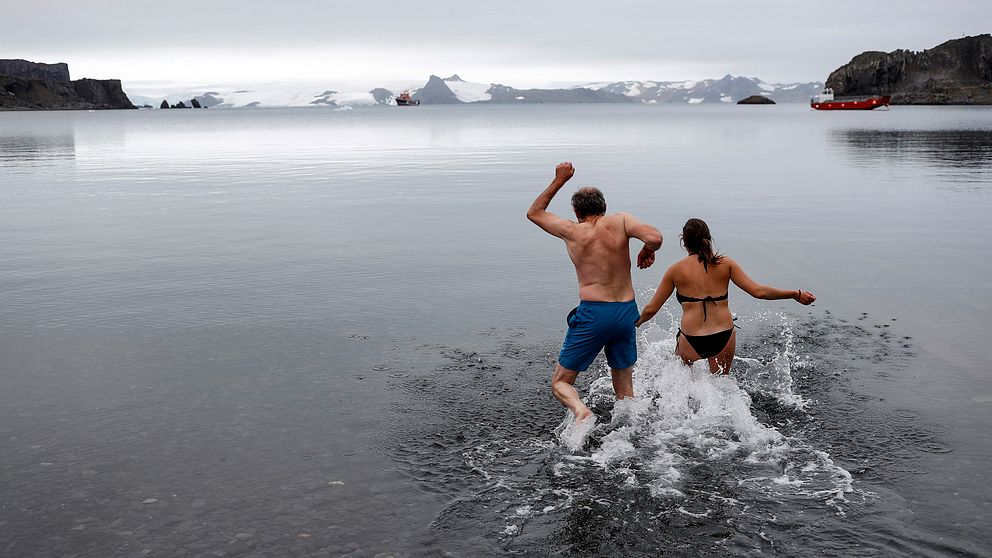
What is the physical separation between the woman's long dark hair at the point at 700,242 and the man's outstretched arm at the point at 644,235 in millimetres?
682

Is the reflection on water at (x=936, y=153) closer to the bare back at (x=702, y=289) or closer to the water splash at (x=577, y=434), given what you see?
the bare back at (x=702, y=289)

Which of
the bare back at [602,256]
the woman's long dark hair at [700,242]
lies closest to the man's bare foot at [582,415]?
the bare back at [602,256]

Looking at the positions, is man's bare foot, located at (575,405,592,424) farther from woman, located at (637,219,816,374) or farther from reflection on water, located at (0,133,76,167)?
reflection on water, located at (0,133,76,167)

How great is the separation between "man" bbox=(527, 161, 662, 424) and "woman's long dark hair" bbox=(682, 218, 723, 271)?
0.73 metres

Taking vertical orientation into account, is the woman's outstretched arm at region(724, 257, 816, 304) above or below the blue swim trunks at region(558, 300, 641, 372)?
above

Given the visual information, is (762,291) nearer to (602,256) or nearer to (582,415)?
(602,256)

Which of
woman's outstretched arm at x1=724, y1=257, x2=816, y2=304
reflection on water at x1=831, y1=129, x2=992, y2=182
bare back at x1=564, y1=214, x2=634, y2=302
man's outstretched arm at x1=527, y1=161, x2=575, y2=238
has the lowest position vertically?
woman's outstretched arm at x1=724, y1=257, x2=816, y2=304

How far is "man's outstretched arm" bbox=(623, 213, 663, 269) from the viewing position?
276 inches

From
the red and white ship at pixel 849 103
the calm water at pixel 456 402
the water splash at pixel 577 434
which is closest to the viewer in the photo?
the calm water at pixel 456 402

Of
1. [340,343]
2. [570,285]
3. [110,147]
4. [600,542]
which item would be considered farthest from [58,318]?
[110,147]

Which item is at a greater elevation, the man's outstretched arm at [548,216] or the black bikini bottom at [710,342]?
the man's outstretched arm at [548,216]

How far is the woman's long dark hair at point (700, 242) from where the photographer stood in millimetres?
8102

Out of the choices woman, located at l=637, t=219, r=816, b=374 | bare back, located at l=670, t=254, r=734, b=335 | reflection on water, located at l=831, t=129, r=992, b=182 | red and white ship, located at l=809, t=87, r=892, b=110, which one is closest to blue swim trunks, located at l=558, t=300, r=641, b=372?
woman, located at l=637, t=219, r=816, b=374

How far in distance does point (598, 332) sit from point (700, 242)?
4.58ft
